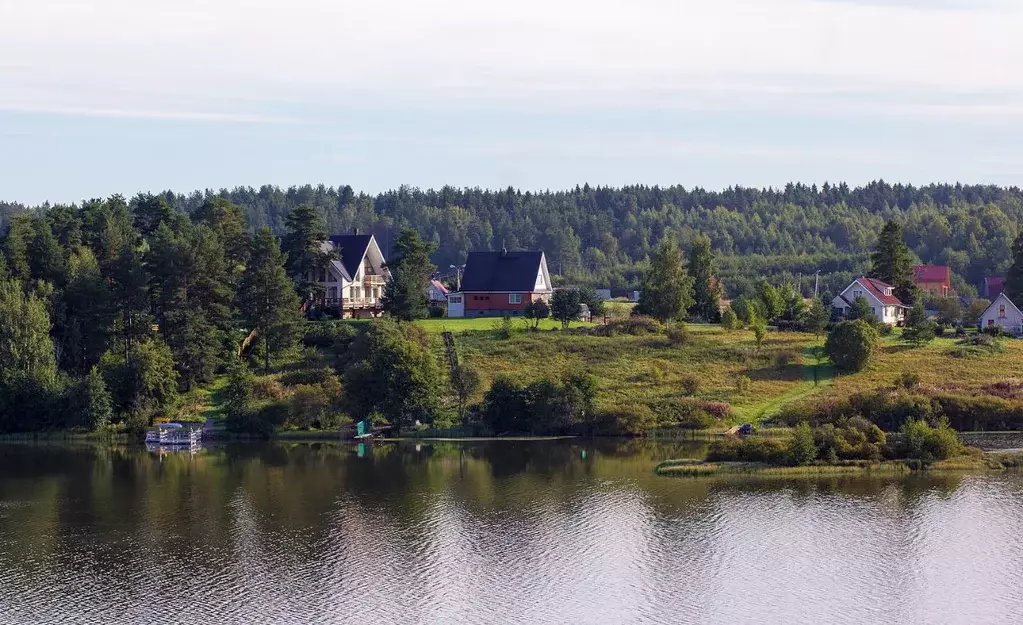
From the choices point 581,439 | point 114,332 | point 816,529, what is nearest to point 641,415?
point 581,439

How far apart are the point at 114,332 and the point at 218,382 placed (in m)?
8.22

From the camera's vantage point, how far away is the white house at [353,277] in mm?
99100

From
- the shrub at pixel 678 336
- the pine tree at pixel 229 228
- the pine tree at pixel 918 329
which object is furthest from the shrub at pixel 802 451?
the pine tree at pixel 229 228

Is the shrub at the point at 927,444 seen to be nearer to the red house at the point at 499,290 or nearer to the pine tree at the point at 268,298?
the pine tree at the point at 268,298

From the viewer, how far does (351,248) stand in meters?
104

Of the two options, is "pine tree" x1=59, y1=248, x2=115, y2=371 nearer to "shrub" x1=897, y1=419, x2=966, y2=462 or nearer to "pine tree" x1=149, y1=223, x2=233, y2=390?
"pine tree" x1=149, y1=223, x2=233, y2=390

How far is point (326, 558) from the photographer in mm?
44219

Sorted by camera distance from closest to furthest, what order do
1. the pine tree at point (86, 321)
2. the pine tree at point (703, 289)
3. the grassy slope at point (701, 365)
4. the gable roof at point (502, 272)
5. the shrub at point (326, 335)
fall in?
the grassy slope at point (701, 365) → the pine tree at point (86, 321) → the shrub at point (326, 335) → the pine tree at point (703, 289) → the gable roof at point (502, 272)

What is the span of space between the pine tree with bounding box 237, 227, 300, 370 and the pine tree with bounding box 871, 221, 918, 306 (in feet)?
167

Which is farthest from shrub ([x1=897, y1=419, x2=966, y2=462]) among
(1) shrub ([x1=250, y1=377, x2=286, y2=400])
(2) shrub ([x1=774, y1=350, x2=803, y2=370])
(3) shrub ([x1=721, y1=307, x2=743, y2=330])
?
(1) shrub ([x1=250, y1=377, x2=286, y2=400])

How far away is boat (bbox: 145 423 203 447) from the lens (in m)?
72.2

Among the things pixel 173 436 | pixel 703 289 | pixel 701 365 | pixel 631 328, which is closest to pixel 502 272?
pixel 631 328

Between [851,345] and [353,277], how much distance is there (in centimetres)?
4169

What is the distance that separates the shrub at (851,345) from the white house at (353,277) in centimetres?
3748
